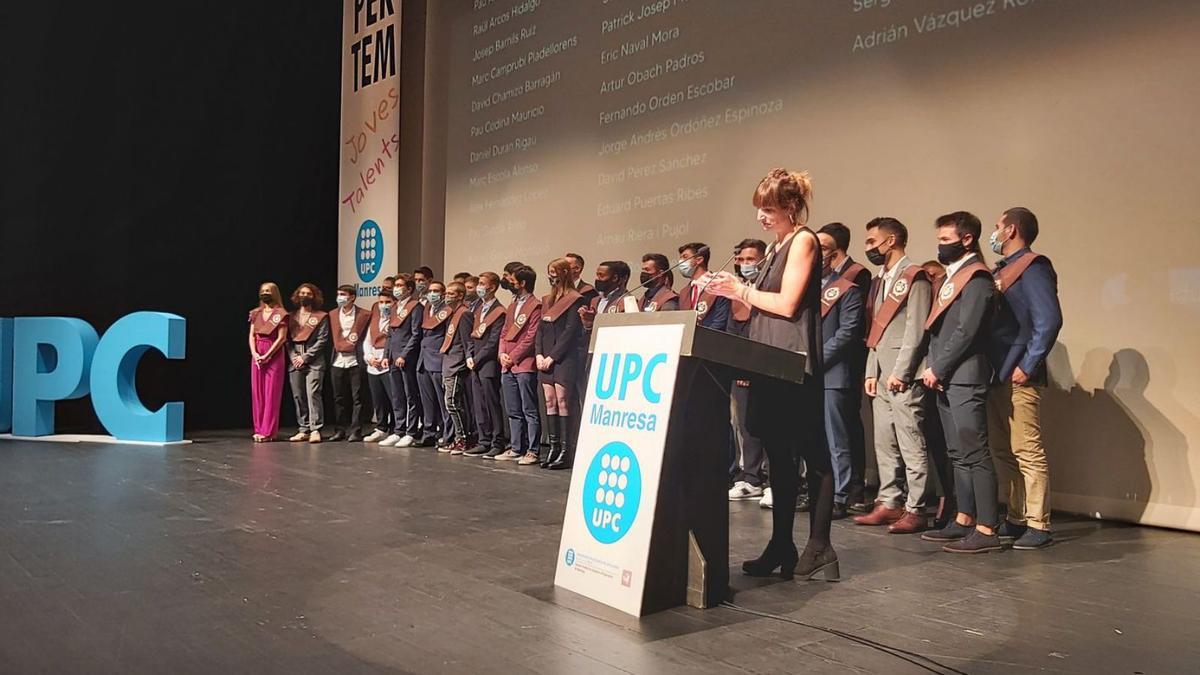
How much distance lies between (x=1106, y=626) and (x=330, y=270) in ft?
31.6

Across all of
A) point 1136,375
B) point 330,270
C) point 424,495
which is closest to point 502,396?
point 424,495

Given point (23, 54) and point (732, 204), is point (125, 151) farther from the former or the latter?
point (732, 204)

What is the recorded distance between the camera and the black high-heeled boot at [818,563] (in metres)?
3.01

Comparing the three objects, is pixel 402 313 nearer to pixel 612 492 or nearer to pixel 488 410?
pixel 488 410

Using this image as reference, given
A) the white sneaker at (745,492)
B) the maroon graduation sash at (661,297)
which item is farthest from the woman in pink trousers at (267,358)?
the white sneaker at (745,492)

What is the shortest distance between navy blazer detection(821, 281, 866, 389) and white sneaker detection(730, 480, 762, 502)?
753 mm

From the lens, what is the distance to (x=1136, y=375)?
4.48m

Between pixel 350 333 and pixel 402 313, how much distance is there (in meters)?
0.67

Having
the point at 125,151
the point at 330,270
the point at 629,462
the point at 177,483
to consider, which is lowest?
the point at 177,483

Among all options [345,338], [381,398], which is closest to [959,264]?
[381,398]

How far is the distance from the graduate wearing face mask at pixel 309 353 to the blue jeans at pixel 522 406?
7.10ft

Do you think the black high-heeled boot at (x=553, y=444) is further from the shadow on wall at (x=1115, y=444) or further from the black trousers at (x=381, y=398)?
the shadow on wall at (x=1115, y=444)

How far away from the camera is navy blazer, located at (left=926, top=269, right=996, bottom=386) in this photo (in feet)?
12.3

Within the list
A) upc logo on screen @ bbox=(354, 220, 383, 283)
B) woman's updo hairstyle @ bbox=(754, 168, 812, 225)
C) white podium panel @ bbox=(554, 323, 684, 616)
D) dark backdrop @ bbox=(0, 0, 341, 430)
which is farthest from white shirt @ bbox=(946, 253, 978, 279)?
dark backdrop @ bbox=(0, 0, 341, 430)
